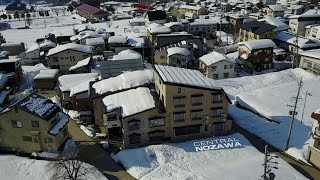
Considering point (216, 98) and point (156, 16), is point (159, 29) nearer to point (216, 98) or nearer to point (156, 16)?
point (156, 16)

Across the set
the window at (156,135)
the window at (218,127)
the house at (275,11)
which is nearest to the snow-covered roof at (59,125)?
the window at (156,135)

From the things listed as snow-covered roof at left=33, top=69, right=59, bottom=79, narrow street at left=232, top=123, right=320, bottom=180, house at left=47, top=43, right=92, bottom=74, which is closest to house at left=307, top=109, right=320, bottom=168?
narrow street at left=232, top=123, right=320, bottom=180

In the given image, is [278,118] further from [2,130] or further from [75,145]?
[2,130]

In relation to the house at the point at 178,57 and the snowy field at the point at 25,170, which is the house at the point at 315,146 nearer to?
the snowy field at the point at 25,170

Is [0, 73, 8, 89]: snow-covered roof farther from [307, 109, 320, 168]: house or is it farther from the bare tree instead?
[307, 109, 320, 168]: house

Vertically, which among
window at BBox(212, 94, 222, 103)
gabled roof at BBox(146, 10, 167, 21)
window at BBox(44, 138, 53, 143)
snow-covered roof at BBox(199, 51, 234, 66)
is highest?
gabled roof at BBox(146, 10, 167, 21)

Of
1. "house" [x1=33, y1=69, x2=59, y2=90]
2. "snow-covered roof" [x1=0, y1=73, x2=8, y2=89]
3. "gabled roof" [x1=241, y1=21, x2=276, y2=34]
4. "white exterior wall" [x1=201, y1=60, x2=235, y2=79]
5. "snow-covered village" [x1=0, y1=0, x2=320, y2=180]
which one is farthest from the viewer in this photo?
"gabled roof" [x1=241, y1=21, x2=276, y2=34]

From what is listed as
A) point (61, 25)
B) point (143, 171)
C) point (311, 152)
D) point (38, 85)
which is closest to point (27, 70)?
point (38, 85)
